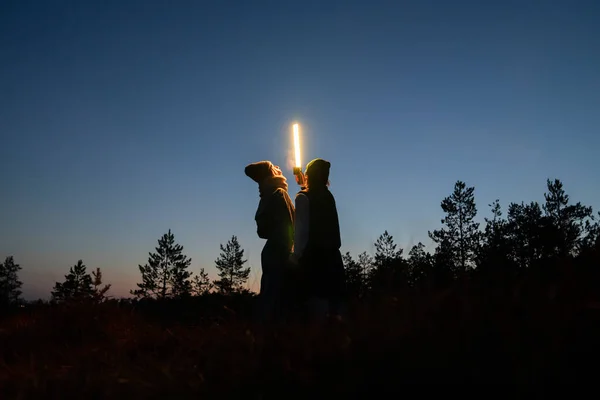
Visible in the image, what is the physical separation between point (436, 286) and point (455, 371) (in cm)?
119

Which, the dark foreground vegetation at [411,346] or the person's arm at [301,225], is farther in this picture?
the person's arm at [301,225]

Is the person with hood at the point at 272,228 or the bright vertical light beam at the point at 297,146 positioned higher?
the bright vertical light beam at the point at 297,146

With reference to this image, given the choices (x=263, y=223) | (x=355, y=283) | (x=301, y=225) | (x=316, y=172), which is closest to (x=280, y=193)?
(x=263, y=223)

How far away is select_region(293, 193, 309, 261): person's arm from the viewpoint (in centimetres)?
586

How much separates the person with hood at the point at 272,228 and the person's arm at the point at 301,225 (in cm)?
83

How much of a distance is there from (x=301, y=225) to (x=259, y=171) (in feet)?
5.34

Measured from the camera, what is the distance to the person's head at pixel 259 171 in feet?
23.5

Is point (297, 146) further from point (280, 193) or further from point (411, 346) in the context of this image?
point (411, 346)

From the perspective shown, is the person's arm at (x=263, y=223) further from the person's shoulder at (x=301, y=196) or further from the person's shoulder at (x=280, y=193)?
the person's shoulder at (x=301, y=196)

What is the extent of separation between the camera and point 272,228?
6.87 m

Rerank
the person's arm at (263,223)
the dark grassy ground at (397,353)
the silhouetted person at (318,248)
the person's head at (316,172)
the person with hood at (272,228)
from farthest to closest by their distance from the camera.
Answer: the person's arm at (263,223), the person with hood at (272,228), the person's head at (316,172), the silhouetted person at (318,248), the dark grassy ground at (397,353)

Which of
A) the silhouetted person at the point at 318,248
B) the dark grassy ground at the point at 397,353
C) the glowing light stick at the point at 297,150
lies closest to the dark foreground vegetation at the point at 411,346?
the dark grassy ground at the point at 397,353

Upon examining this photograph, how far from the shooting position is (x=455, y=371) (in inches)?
89.8

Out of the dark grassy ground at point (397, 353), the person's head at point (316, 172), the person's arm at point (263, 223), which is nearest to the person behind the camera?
the dark grassy ground at point (397, 353)
